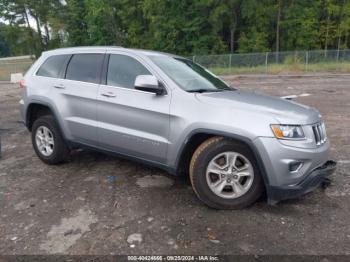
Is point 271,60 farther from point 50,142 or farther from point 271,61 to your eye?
point 50,142

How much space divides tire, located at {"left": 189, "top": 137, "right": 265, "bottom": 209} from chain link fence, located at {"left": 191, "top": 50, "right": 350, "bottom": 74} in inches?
961

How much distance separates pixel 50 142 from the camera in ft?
17.0

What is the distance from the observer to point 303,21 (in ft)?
142

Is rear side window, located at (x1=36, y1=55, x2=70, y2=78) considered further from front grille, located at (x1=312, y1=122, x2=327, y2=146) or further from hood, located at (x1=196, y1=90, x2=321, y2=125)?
front grille, located at (x1=312, y1=122, x2=327, y2=146)

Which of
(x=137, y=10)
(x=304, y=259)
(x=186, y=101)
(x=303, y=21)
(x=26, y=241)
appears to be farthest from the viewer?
(x=137, y=10)

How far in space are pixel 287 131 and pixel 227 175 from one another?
0.78 metres

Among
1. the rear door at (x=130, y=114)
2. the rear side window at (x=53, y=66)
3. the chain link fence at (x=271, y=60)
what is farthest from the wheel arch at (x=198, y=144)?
the chain link fence at (x=271, y=60)

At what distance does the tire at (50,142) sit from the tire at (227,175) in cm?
228

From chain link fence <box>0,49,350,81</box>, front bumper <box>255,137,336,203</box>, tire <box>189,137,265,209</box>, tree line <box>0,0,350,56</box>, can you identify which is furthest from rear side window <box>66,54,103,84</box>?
tree line <box>0,0,350,56</box>

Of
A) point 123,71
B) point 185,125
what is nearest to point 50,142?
point 123,71

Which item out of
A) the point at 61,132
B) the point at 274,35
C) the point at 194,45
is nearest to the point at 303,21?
the point at 274,35

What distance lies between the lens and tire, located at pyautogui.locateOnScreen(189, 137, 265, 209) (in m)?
3.60

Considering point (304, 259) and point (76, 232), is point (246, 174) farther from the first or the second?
point (76, 232)

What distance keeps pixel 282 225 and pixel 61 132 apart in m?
3.27
